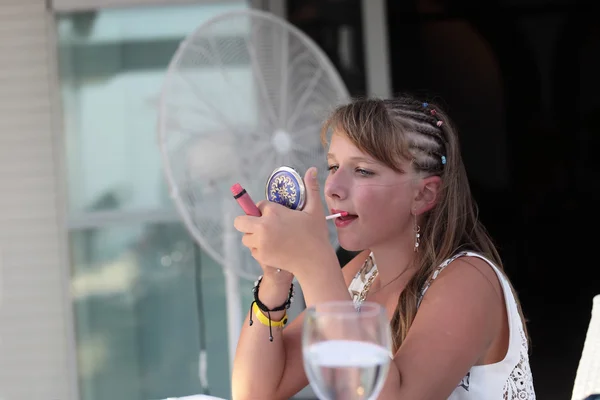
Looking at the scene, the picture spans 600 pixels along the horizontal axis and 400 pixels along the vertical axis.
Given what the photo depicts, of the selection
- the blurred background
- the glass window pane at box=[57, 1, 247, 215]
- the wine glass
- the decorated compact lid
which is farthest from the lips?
the glass window pane at box=[57, 1, 247, 215]

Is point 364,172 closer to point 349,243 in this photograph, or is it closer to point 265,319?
point 349,243

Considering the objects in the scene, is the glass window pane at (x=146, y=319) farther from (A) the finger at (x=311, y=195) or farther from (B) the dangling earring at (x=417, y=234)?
(A) the finger at (x=311, y=195)

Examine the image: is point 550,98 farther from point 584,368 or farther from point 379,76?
point 584,368

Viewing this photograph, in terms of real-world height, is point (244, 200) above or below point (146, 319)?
above

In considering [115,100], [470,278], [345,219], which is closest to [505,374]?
[470,278]

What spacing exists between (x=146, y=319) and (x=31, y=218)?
2.28ft

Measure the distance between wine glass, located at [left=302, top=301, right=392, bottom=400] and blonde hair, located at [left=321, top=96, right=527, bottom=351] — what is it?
712 mm

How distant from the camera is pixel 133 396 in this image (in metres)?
3.85

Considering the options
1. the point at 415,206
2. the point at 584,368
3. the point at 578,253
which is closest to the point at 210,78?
the point at 415,206

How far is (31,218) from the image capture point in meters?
3.74

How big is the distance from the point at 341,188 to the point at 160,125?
1243 mm

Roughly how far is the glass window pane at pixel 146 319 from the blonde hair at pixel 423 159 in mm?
2188

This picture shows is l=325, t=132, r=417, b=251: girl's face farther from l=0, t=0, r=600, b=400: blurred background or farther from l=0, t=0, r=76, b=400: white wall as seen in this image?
l=0, t=0, r=76, b=400: white wall

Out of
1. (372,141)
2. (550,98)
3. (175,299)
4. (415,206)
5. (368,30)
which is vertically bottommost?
(175,299)
